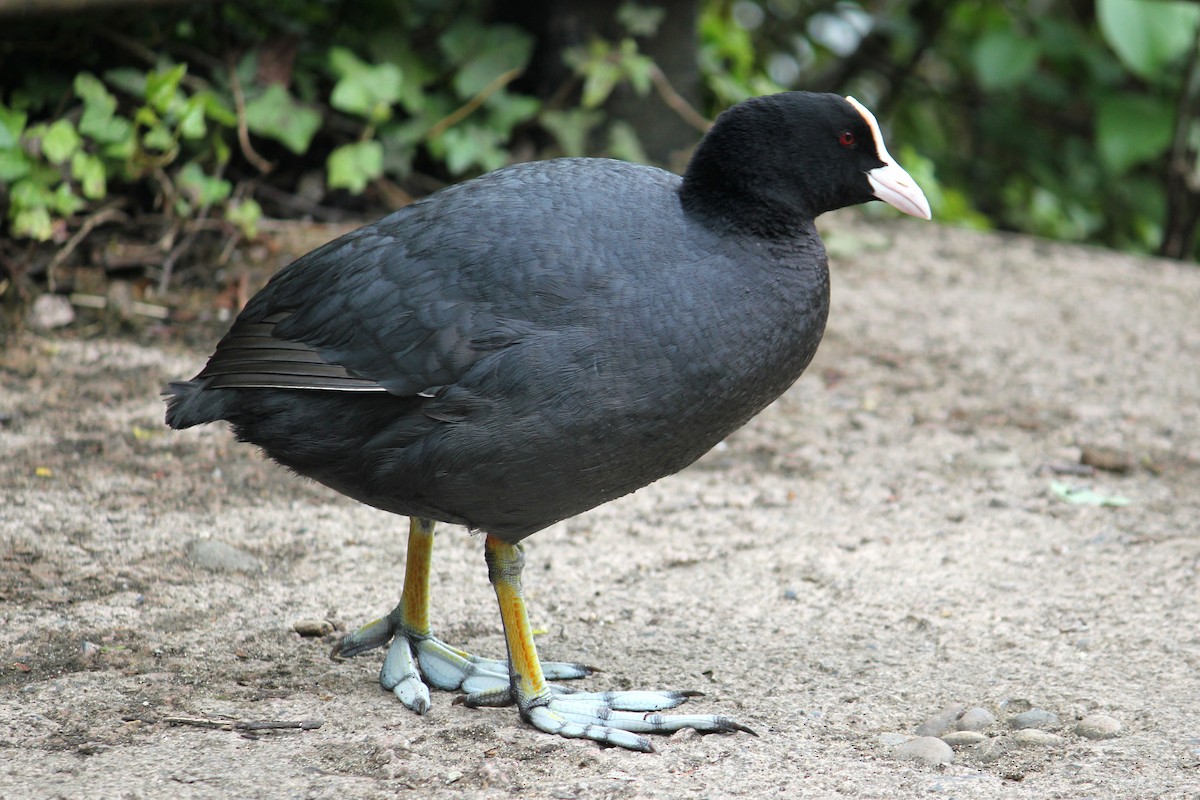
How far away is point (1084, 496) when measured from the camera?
4.81m

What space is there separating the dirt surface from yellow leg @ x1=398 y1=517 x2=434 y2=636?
172 mm

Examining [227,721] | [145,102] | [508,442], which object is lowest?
[227,721]

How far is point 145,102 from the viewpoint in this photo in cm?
597

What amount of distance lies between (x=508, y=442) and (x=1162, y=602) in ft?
7.01

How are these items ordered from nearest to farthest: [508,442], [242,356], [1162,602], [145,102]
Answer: [508,442] < [242,356] < [1162,602] < [145,102]

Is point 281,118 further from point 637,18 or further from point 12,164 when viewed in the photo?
point 637,18

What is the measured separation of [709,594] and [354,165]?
2.98 meters

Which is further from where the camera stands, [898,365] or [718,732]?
[898,365]

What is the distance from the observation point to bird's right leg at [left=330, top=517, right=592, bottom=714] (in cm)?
346

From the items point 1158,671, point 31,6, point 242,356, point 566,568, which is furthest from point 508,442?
point 31,6

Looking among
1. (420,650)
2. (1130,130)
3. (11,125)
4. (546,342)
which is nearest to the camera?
(546,342)

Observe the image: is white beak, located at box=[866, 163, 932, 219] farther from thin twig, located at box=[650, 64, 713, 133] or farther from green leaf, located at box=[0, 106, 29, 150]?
thin twig, located at box=[650, 64, 713, 133]

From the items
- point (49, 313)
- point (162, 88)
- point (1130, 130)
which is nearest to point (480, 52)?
point (162, 88)

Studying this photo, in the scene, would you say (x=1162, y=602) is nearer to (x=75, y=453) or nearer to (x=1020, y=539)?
(x=1020, y=539)
